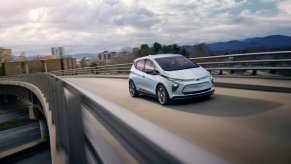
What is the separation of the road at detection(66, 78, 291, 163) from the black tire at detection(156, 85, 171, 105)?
0.24 metres

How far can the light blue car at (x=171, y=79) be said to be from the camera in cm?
1115

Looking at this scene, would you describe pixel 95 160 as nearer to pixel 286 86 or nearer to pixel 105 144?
pixel 105 144

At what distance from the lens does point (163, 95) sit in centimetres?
1159

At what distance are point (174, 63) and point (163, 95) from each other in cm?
157

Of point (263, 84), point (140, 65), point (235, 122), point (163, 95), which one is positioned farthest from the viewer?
point (140, 65)

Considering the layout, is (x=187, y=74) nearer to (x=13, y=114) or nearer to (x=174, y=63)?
(x=174, y=63)

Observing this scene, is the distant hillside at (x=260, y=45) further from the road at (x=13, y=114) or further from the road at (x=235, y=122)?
the road at (x=13, y=114)

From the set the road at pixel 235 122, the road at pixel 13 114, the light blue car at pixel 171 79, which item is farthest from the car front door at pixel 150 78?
the road at pixel 13 114

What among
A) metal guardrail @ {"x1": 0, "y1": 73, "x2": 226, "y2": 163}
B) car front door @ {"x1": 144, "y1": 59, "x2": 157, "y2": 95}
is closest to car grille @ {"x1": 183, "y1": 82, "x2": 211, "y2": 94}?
car front door @ {"x1": 144, "y1": 59, "x2": 157, "y2": 95}

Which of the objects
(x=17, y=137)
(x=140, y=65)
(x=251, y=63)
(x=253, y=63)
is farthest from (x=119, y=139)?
(x=17, y=137)

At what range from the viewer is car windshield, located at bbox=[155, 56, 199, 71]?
12180 mm

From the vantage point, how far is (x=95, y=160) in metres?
2.76

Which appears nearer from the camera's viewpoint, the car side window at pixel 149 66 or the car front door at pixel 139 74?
the car side window at pixel 149 66

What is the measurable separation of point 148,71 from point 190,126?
538 cm
